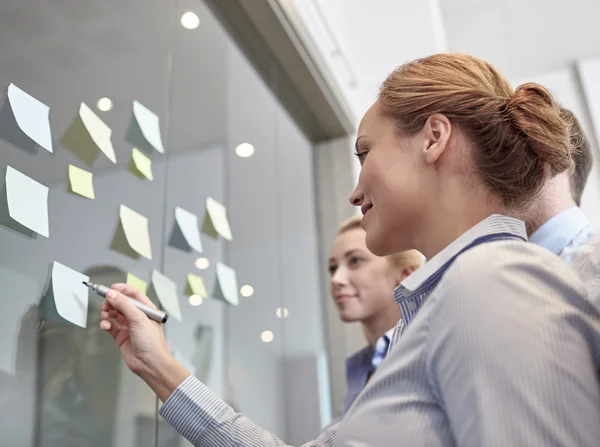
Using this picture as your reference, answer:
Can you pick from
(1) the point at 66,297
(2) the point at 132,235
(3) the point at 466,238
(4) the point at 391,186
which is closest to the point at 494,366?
(3) the point at 466,238

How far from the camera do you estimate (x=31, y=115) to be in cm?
104

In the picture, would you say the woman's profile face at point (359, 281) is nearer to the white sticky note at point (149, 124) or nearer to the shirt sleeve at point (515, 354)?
the white sticky note at point (149, 124)

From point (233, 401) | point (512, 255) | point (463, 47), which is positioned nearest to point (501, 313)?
point (512, 255)

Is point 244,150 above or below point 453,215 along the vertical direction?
above

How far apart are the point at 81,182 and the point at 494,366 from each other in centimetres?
84

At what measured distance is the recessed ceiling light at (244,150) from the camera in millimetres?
1776

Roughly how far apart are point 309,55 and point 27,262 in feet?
4.59

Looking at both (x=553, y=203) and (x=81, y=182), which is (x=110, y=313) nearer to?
(x=81, y=182)

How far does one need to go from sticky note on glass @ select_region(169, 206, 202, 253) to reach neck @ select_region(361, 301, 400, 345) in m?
0.57

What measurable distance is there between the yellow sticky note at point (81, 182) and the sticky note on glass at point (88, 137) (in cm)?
2

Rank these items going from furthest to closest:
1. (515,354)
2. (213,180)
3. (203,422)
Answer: (213,180) < (203,422) < (515,354)

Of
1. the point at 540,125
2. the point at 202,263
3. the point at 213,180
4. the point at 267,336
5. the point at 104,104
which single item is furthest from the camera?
the point at 267,336

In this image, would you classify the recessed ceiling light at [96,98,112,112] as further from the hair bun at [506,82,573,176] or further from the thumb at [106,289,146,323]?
the hair bun at [506,82,573,176]

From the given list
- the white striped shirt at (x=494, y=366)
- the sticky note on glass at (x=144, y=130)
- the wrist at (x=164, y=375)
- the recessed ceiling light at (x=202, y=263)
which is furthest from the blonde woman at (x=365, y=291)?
the white striped shirt at (x=494, y=366)
